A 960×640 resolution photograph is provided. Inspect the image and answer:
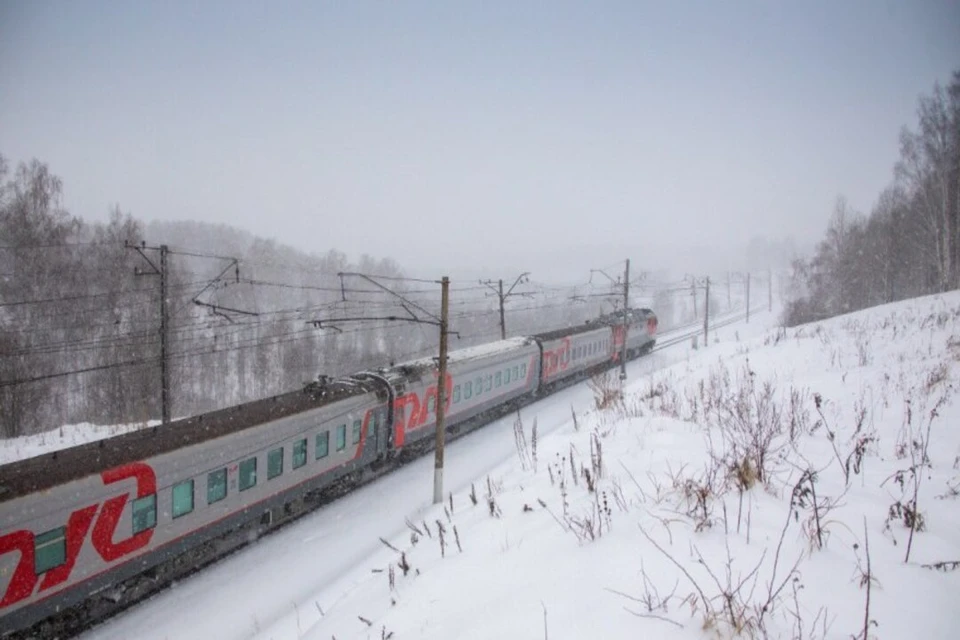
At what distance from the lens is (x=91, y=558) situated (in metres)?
7.52

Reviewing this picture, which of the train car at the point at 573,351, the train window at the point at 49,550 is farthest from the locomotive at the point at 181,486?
the train car at the point at 573,351

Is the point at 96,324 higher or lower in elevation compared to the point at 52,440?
higher

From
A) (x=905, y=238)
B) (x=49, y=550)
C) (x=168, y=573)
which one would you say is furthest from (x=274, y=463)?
(x=905, y=238)

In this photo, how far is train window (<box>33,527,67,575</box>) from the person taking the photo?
6871 mm

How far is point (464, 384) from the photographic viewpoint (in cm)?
1708

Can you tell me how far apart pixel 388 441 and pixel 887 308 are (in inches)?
798

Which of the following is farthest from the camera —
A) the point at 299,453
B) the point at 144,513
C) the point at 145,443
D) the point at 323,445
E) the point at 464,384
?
the point at 464,384

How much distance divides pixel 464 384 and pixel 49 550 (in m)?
11.5

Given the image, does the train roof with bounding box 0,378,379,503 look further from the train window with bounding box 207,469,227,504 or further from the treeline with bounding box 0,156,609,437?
the treeline with bounding box 0,156,609,437

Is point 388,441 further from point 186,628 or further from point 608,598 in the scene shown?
point 608,598

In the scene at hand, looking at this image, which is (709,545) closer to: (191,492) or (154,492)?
(154,492)

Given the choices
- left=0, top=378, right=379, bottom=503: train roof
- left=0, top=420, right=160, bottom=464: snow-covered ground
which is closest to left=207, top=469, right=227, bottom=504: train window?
left=0, top=378, right=379, bottom=503: train roof

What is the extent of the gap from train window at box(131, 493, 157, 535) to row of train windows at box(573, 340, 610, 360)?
1999 centimetres

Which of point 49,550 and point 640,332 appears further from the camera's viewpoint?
point 640,332
